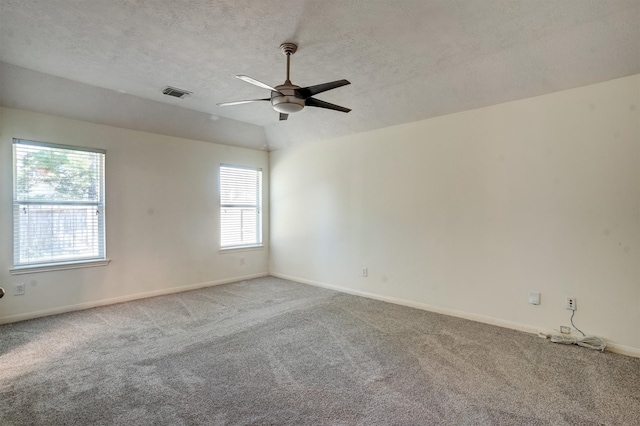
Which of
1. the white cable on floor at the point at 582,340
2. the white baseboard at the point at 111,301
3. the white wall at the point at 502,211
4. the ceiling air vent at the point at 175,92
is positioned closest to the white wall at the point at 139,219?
the white baseboard at the point at 111,301

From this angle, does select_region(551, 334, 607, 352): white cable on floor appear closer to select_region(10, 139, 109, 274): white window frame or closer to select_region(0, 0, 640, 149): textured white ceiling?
select_region(0, 0, 640, 149): textured white ceiling

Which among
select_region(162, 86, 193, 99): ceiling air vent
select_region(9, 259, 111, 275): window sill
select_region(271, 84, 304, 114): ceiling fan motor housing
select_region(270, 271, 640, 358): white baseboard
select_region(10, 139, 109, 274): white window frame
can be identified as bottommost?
select_region(270, 271, 640, 358): white baseboard

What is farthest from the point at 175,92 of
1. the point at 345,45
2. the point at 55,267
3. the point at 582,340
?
the point at 582,340

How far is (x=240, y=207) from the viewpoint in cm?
601

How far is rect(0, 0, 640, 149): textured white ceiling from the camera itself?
2.41m

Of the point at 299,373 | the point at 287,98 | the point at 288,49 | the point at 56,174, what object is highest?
the point at 288,49

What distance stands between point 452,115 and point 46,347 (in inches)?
191

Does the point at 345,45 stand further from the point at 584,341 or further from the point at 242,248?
the point at 242,248

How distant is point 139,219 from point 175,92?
1.87m

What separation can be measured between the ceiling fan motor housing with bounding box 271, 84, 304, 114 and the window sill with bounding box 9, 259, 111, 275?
3332mm

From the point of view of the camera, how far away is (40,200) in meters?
3.92

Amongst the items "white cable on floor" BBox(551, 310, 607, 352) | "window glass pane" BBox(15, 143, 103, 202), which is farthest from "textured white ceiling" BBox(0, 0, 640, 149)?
"white cable on floor" BBox(551, 310, 607, 352)

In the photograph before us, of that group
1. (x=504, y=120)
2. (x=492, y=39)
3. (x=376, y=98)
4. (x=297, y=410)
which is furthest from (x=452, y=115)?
(x=297, y=410)

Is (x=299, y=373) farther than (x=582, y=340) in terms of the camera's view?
No
